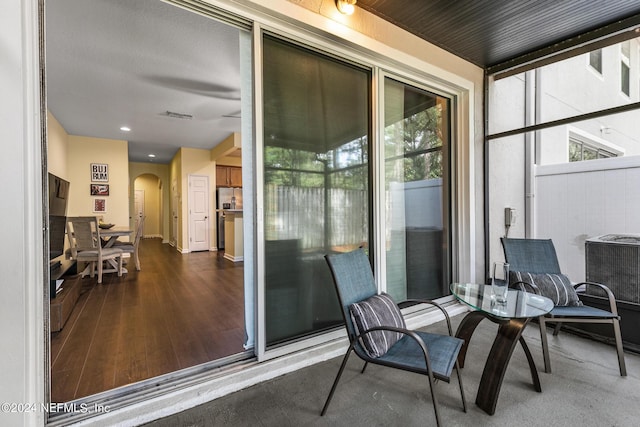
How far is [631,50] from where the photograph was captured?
4434 mm

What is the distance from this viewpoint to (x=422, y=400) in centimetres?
165

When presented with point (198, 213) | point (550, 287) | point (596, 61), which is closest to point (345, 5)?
point (550, 287)

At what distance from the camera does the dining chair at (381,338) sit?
1.38 metres

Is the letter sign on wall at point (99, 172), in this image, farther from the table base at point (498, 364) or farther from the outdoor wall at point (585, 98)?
the outdoor wall at point (585, 98)

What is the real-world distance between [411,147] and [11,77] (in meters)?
2.84

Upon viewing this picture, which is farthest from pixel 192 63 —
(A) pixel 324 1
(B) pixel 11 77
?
(B) pixel 11 77

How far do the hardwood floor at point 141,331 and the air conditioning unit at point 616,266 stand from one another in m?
3.18

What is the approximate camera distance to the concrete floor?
1501mm

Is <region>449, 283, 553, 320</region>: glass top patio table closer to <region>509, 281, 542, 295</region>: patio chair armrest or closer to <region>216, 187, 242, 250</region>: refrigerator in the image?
<region>509, 281, 542, 295</region>: patio chair armrest

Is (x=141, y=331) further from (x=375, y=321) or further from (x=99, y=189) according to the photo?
(x=99, y=189)

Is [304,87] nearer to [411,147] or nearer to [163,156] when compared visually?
[411,147]

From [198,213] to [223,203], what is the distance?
757 millimetres

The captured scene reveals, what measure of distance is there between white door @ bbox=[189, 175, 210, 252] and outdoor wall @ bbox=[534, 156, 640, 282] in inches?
289

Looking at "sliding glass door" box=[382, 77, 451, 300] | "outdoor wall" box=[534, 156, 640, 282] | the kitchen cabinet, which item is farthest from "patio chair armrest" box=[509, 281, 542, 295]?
the kitchen cabinet
